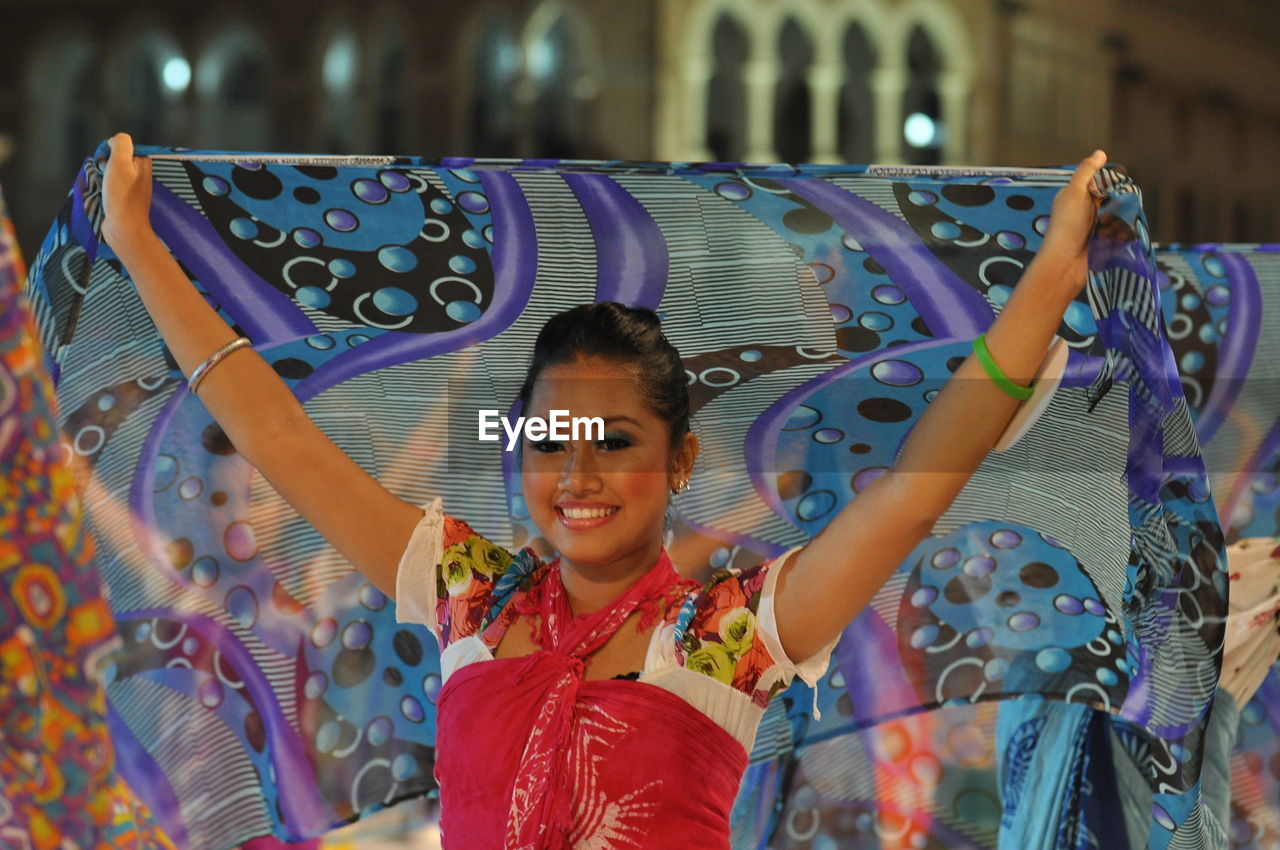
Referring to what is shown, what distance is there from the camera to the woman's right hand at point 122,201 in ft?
6.08

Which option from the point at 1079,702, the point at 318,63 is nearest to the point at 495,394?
the point at 1079,702

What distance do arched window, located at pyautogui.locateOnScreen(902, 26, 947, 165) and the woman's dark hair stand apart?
13867mm

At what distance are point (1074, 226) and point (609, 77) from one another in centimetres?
1351

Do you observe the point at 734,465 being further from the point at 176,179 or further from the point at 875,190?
the point at 176,179

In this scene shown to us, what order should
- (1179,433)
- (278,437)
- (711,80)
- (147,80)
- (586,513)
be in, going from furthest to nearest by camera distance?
(147,80) < (711,80) < (1179,433) < (278,437) < (586,513)

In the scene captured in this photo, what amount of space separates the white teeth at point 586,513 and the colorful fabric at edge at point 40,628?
56 centimetres

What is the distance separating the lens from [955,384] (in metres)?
1.63

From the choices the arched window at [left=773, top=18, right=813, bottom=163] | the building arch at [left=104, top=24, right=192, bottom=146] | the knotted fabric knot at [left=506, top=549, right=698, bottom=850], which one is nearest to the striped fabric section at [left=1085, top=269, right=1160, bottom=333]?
the knotted fabric knot at [left=506, top=549, right=698, bottom=850]

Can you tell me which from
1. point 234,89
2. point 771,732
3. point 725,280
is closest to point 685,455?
point 725,280

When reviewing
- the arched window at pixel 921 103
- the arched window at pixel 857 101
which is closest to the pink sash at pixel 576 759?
the arched window at pixel 857 101

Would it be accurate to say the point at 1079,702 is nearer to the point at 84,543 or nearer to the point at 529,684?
the point at 529,684

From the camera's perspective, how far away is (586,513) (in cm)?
171

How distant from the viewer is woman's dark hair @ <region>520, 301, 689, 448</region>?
5.79 ft

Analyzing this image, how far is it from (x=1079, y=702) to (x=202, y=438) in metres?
1.24
